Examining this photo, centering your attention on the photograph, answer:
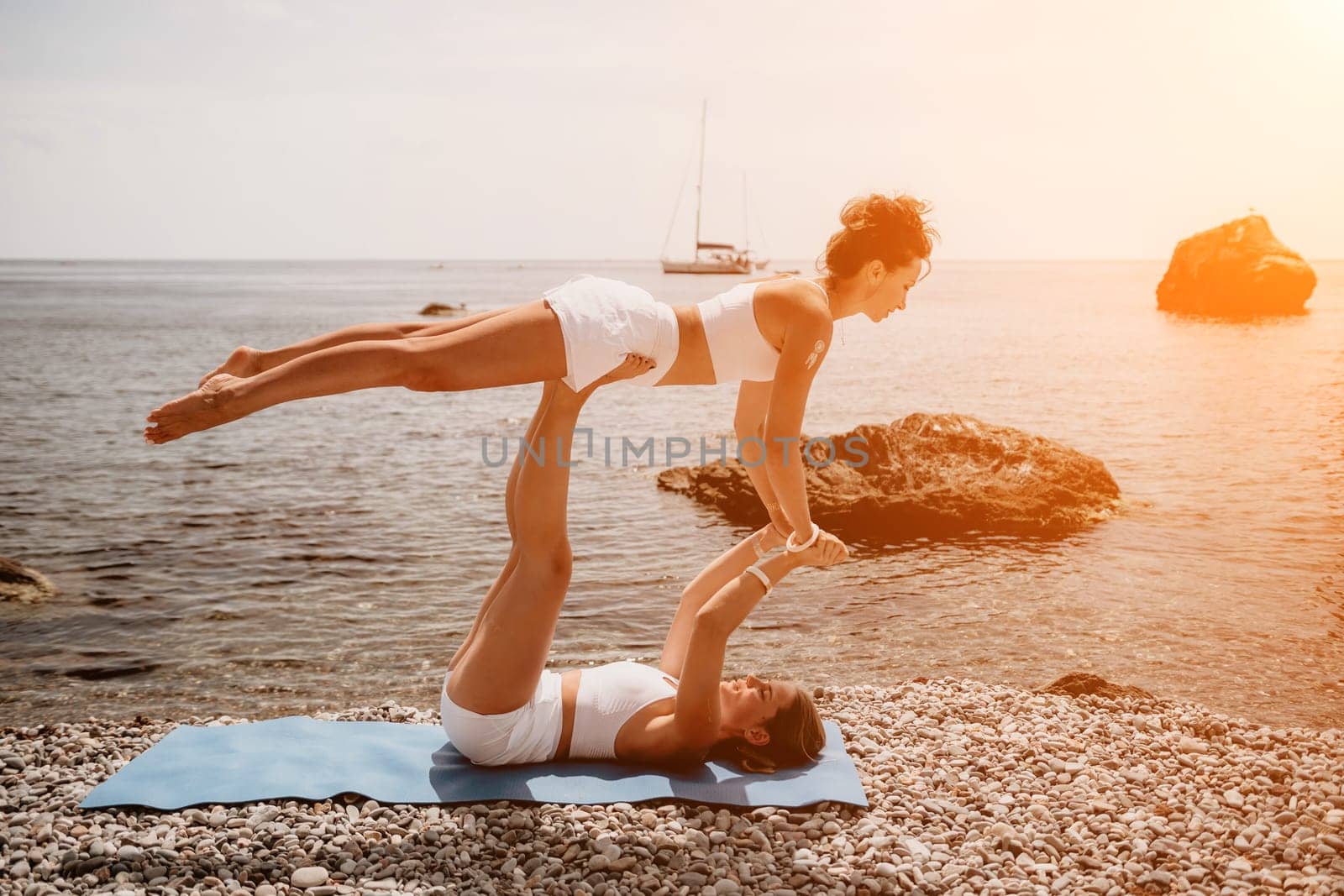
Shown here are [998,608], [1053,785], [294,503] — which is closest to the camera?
[1053,785]

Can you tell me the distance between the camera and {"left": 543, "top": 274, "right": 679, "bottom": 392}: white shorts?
4.82 meters

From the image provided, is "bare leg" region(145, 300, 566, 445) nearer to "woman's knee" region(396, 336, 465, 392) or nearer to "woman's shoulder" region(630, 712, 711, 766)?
"woman's knee" region(396, 336, 465, 392)

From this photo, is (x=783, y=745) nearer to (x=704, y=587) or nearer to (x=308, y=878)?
(x=704, y=587)

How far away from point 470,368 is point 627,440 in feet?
51.7

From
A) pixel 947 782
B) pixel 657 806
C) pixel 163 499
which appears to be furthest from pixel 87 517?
pixel 947 782

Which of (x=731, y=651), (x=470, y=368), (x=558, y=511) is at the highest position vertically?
(x=470, y=368)

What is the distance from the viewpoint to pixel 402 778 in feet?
17.0

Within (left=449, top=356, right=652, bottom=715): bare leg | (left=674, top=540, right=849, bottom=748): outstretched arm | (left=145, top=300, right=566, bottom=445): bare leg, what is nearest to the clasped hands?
(left=674, top=540, right=849, bottom=748): outstretched arm

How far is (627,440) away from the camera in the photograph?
66.6 ft

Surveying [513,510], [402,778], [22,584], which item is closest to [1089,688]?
[513,510]

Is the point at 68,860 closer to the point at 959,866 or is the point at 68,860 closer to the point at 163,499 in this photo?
the point at 959,866

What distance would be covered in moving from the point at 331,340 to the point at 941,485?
960cm

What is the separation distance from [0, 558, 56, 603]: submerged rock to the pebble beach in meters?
4.77

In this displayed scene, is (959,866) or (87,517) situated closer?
(959,866)
